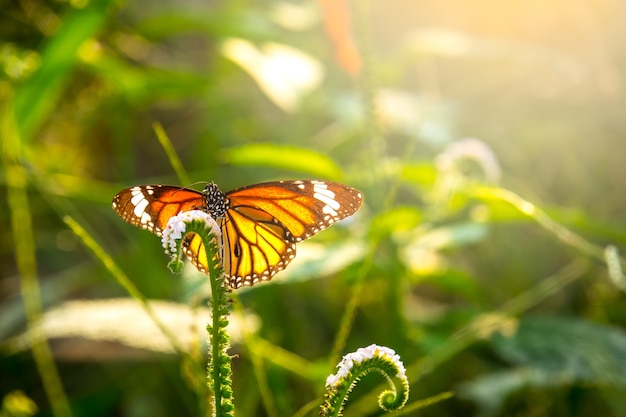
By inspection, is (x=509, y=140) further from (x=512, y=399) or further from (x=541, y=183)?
(x=512, y=399)

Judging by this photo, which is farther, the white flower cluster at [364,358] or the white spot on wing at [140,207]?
the white spot on wing at [140,207]

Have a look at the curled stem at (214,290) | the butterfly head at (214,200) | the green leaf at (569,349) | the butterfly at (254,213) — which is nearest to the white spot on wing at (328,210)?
the butterfly at (254,213)

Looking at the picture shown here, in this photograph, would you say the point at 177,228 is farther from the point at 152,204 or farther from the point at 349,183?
the point at 349,183

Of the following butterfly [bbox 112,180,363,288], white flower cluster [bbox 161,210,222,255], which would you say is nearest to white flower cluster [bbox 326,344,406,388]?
white flower cluster [bbox 161,210,222,255]

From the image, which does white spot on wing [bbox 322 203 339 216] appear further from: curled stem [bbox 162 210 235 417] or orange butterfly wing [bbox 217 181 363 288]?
curled stem [bbox 162 210 235 417]

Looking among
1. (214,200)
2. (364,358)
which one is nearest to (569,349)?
(214,200)

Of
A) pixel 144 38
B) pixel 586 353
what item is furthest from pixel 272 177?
pixel 586 353

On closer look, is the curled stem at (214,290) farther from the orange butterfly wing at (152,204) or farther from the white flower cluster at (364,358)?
the orange butterfly wing at (152,204)
